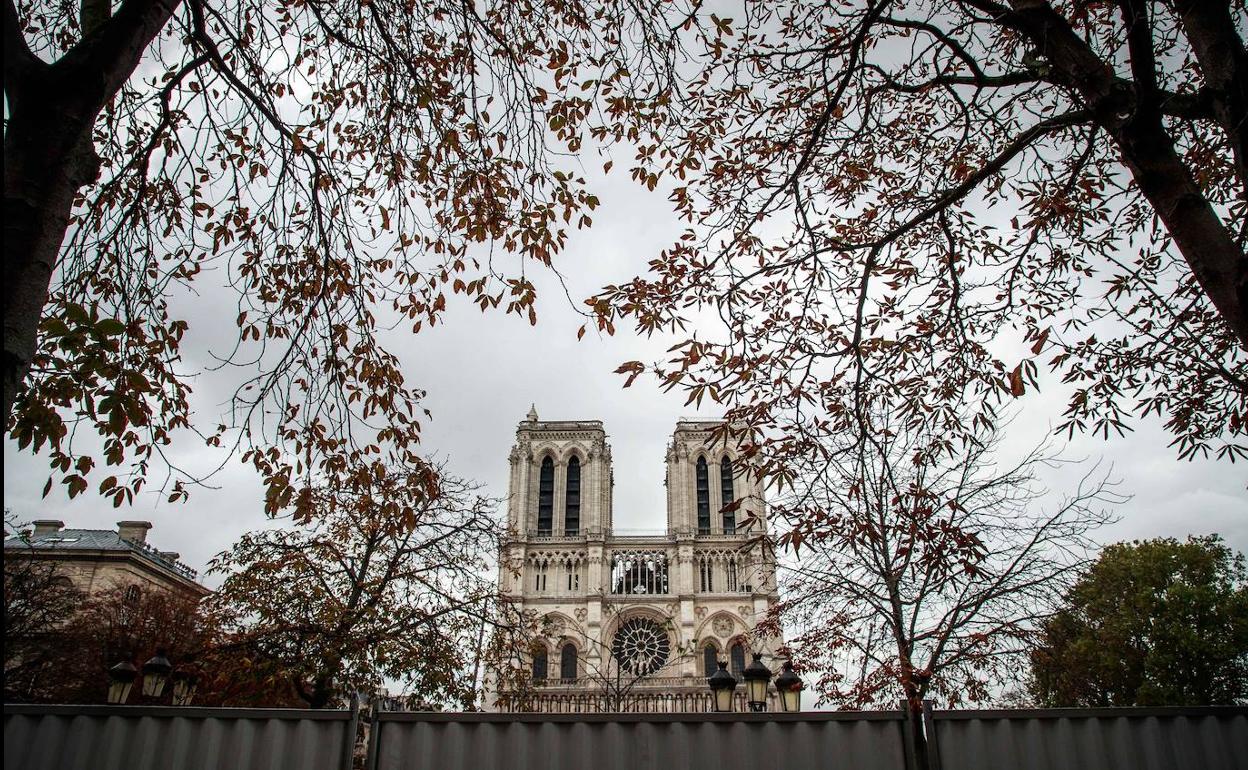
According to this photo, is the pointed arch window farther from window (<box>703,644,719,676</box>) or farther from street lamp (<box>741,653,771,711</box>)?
street lamp (<box>741,653,771,711</box>)

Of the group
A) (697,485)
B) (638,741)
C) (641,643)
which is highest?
(697,485)

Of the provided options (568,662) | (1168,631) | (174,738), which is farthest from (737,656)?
(174,738)

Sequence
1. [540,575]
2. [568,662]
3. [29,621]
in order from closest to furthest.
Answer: [29,621] < [568,662] < [540,575]

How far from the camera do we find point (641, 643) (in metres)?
49.4

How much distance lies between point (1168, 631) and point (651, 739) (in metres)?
29.3

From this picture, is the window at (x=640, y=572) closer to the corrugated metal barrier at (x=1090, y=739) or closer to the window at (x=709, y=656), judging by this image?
the window at (x=709, y=656)

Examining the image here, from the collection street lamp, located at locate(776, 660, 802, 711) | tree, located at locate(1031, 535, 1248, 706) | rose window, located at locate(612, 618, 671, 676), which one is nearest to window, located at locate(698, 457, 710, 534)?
rose window, located at locate(612, 618, 671, 676)

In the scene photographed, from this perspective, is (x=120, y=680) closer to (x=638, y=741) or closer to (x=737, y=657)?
(x=638, y=741)

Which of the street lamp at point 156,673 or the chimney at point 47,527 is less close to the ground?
the chimney at point 47,527

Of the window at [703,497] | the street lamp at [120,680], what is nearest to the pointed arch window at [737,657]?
the window at [703,497]

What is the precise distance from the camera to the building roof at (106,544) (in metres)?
38.2

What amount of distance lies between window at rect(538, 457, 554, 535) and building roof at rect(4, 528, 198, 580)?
68.3ft

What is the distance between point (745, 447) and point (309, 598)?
37.3 ft

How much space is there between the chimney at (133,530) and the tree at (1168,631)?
43074 millimetres
